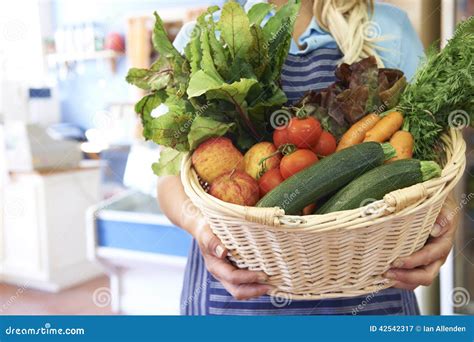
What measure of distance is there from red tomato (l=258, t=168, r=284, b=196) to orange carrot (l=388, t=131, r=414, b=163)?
5.4 inches

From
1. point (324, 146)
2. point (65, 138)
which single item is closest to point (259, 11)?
point (324, 146)

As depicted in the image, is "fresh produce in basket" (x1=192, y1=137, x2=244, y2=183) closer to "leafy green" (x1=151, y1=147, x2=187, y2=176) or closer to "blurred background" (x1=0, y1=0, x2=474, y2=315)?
"leafy green" (x1=151, y1=147, x2=187, y2=176)

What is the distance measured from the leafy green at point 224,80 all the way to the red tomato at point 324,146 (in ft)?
0.21

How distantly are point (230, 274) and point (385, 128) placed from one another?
0.24 metres

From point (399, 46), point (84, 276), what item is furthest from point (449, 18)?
point (84, 276)

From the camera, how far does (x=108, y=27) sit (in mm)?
2291

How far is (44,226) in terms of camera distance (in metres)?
2.05

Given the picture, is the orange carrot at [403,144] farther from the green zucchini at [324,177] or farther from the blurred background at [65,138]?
the blurred background at [65,138]

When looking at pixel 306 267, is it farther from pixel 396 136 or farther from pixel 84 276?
pixel 84 276
